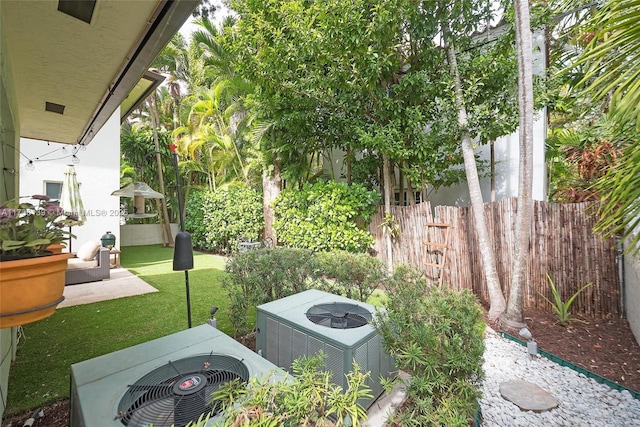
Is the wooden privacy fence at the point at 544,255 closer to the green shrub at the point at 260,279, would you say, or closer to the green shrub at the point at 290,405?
the green shrub at the point at 260,279

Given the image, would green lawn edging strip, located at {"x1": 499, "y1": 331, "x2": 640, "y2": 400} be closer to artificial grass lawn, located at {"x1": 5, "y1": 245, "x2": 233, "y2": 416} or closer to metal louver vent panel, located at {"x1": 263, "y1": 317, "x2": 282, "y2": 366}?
metal louver vent panel, located at {"x1": 263, "y1": 317, "x2": 282, "y2": 366}

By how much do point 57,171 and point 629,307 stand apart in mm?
13527

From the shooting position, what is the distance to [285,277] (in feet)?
13.4

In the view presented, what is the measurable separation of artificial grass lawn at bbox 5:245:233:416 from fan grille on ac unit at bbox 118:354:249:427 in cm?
225

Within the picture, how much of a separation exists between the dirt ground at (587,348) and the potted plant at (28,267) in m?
2.16

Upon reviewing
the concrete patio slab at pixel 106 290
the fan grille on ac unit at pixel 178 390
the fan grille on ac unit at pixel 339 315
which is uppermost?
the fan grille on ac unit at pixel 178 390

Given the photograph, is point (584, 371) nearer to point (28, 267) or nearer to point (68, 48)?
point (28, 267)

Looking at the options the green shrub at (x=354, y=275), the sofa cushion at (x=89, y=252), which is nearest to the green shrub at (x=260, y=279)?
the green shrub at (x=354, y=275)

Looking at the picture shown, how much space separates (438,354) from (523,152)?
3621 millimetres

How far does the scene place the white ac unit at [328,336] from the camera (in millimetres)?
2291

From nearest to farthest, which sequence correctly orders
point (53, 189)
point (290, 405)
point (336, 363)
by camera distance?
point (290, 405), point (336, 363), point (53, 189)

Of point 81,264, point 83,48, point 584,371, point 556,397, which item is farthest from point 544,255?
point 81,264

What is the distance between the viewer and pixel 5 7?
6.18 ft

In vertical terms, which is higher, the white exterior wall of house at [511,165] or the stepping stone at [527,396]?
the white exterior wall of house at [511,165]
